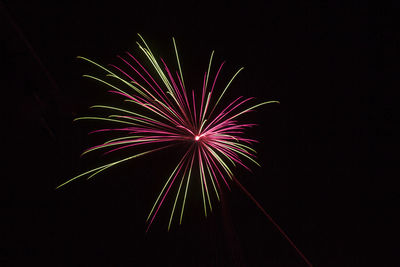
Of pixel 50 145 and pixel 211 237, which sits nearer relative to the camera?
pixel 50 145

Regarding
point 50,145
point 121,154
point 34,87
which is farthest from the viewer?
point 121,154

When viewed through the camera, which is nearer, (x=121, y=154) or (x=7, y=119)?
(x=7, y=119)

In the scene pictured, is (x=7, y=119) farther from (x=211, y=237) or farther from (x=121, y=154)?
Answer: (x=211, y=237)

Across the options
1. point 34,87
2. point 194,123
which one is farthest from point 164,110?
point 34,87

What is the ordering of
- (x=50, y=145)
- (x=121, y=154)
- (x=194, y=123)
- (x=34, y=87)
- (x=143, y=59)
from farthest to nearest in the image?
(x=121, y=154) < (x=50, y=145) < (x=143, y=59) < (x=194, y=123) < (x=34, y=87)

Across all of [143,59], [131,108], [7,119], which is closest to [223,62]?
[143,59]

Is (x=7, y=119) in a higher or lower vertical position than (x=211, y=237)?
higher

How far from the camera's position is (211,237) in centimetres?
482

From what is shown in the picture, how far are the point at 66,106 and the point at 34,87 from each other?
50cm

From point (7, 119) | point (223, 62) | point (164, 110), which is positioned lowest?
point (164, 110)

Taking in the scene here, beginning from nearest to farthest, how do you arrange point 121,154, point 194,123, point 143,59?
point 194,123 < point 143,59 < point 121,154

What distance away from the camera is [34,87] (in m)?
3.19

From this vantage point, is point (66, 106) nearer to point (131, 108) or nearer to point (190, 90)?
point (131, 108)

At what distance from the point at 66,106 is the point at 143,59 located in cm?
117
